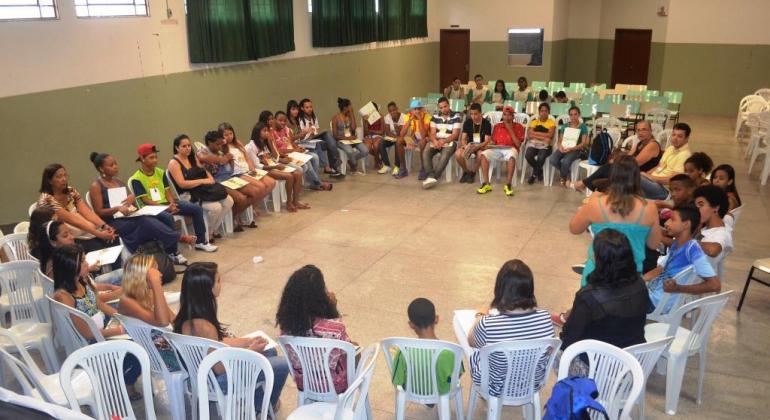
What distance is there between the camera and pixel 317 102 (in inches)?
422

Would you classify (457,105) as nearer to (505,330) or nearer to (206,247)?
(206,247)

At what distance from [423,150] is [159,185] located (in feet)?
13.4

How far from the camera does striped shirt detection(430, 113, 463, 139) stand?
28.6 feet

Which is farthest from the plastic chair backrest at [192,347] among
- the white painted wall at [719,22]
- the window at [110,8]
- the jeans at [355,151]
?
the white painted wall at [719,22]

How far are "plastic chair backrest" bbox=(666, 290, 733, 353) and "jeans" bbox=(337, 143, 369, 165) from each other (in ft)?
19.1

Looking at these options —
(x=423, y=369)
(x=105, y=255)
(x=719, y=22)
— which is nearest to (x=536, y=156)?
(x=105, y=255)

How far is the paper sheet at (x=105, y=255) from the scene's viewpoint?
458cm

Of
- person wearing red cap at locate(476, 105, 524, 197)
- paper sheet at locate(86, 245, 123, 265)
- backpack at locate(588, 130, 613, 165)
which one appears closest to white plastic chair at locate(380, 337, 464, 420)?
paper sheet at locate(86, 245, 123, 265)

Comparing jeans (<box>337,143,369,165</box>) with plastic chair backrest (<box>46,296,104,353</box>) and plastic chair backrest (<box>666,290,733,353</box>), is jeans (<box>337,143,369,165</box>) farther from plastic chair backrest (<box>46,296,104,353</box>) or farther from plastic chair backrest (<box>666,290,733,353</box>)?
plastic chair backrest (<box>666,290,733,353</box>)

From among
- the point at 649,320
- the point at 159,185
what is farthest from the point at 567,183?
the point at 159,185

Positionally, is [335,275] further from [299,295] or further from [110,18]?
[110,18]

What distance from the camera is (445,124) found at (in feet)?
28.8

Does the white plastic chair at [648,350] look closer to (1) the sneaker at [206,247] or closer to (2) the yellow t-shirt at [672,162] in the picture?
(2) the yellow t-shirt at [672,162]

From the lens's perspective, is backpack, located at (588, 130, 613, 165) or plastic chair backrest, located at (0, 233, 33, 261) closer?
plastic chair backrest, located at (0, 233, 33, 261)
